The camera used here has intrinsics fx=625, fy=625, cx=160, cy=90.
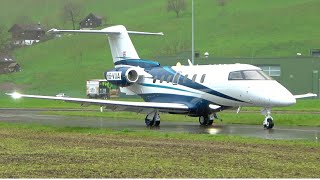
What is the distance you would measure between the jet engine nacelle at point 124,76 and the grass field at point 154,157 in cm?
1009

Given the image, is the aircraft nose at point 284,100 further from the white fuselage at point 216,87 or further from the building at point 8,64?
the building at point 8,64

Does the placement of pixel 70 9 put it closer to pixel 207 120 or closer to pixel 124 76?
pixel 124 76

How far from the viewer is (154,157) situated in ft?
49.5

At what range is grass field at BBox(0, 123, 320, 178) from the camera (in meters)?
12.2

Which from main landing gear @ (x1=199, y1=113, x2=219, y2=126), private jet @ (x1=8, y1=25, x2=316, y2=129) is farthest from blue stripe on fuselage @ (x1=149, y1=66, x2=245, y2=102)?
main landing gear @ (x1=199, y1=113, x2=219, y2=126)

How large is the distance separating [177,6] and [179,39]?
1259 inches

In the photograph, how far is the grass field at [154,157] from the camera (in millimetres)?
12229

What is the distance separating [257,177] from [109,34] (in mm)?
24177

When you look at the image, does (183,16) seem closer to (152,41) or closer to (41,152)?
(152,41)

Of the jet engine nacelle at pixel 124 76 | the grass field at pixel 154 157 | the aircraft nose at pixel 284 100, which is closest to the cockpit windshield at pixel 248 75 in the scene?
the aircraft nose at pixel 284 100

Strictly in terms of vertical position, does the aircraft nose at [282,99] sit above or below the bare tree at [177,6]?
below

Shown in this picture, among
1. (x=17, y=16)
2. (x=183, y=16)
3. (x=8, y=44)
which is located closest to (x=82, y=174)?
(x=17, y=16)

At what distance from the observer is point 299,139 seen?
20859 millimetres

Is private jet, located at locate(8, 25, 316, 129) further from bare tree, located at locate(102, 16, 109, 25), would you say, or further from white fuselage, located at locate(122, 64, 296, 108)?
bare tree, located at locate(102, 16, 109, 25)
